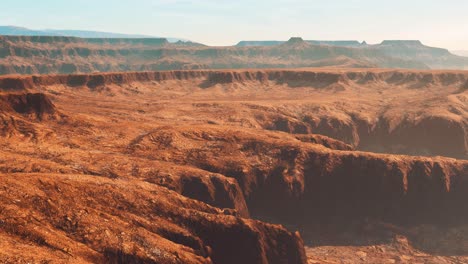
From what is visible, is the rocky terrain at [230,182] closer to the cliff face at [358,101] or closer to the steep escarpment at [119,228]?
the steep escarpment at [119,228]

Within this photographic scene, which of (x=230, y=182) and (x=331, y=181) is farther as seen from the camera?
(x=331, y=181)

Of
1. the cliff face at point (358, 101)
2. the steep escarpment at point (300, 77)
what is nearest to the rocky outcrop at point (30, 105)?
the cliff face at point (358, 101)

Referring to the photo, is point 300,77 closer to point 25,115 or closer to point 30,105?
point 30,105

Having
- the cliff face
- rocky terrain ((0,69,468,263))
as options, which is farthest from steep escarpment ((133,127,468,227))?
the cliff face

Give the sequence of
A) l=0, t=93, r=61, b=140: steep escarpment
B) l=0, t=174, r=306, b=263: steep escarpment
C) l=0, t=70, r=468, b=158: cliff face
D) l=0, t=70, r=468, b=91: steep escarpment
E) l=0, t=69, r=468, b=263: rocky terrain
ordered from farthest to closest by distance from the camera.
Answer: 1. l=0, t=70, r=468, b=91: steep escarpment
2. l=0, t=70, r=468, b=158: cliff face
3. l=0, t=93, r=61, b=140: steep escarpment
4. l=0, t=69, r=468, b=263: rocky terrain
5. l=0, t=174, r=306, b=263: steep escarpment

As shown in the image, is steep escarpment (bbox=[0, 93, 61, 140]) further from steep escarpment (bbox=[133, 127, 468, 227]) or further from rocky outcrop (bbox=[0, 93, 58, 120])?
steep escarpment (bbox=[133, 127, 468, 227])

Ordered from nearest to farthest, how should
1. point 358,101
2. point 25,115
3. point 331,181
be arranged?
point 331,181 < point 25,115 < point 358,101

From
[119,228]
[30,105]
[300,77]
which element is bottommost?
[119,228]

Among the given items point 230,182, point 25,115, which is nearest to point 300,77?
point 230,182
